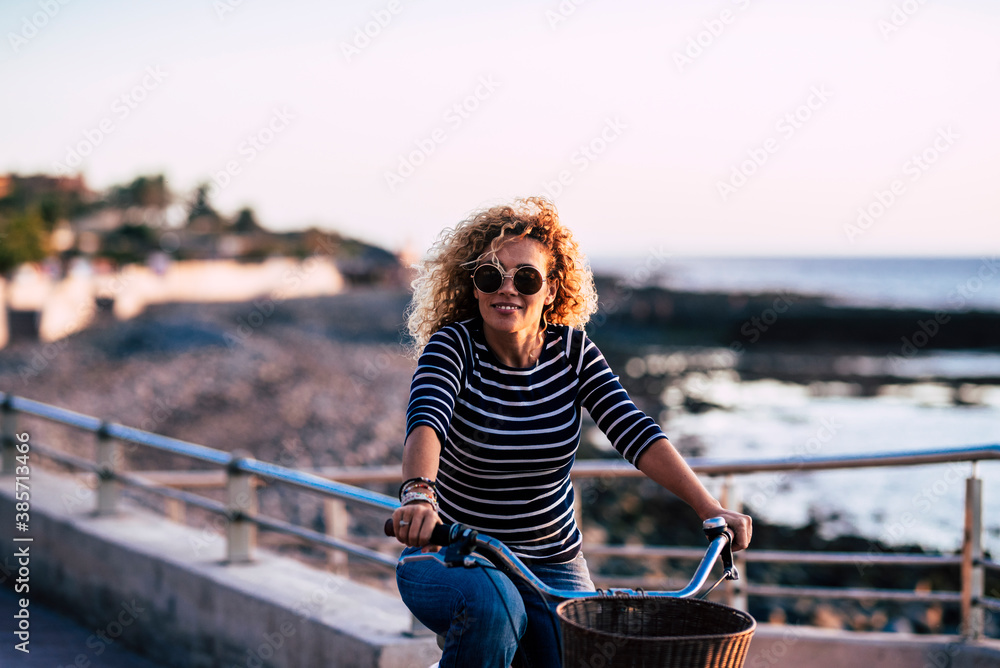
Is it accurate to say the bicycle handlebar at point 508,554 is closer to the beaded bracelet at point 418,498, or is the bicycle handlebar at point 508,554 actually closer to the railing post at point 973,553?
the beaded bracelet at point 418,498

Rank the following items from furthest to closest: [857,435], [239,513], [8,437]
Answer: [857,435]
[8,437]
[239,513]

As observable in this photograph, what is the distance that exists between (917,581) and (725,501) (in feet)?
36.2

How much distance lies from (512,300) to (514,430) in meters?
0.33

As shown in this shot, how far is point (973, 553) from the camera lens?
4223 mm

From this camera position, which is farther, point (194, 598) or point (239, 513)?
point (239, 513)

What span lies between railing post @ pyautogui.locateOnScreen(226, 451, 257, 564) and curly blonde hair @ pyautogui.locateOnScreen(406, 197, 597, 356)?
6.55 feet

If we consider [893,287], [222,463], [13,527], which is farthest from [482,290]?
[893,287]

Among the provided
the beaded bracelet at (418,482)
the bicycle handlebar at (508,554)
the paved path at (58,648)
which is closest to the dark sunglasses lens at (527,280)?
the beaded bracelet at (418,482)

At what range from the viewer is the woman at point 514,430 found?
2186 millimetres

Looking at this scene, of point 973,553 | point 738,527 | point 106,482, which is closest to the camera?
point 738,527

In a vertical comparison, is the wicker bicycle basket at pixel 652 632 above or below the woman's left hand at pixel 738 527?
below

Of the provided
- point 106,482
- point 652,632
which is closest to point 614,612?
point 652,632

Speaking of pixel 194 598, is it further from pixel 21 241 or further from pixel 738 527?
pixel 21 241

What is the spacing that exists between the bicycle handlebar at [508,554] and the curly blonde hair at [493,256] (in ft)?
2.48
